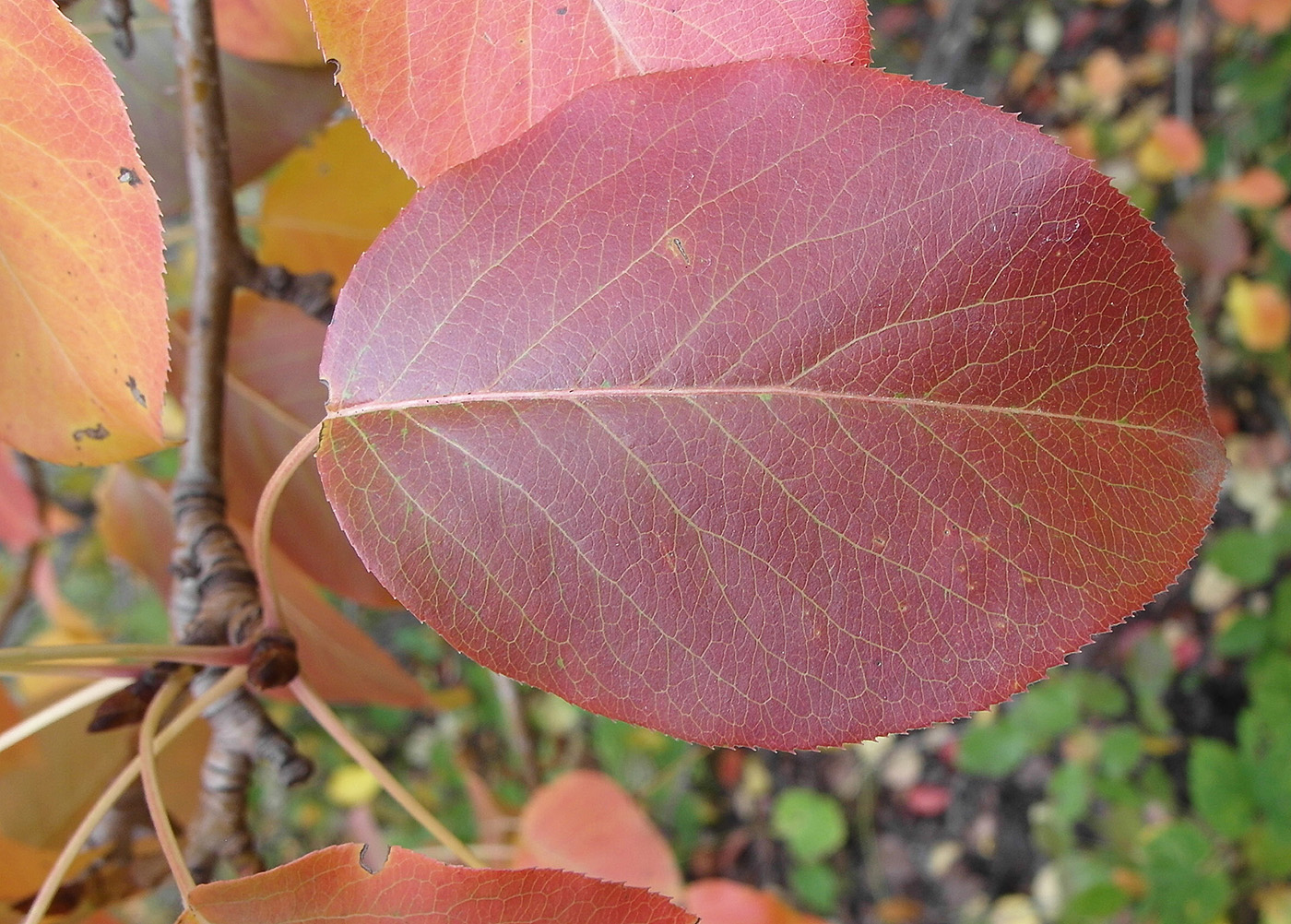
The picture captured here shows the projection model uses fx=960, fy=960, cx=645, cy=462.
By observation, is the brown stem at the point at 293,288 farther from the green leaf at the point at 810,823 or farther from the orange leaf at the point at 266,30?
the green leaf at the point at 810,823

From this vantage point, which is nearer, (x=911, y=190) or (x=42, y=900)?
(x=911, y=190)

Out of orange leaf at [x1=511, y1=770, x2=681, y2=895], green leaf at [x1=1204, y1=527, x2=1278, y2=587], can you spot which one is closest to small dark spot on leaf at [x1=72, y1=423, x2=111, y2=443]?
orange leaf at [x1=511, y1=770, x2=681, y2=895]

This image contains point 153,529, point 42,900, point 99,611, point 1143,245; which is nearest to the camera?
point 1143,245

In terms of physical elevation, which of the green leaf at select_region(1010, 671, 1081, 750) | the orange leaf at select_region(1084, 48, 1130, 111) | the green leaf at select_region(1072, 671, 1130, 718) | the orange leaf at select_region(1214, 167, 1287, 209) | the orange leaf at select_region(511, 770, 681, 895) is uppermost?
the orange leaf at select_region(1084, 48, 1130, 111)

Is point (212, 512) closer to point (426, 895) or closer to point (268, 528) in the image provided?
point (268, 528)

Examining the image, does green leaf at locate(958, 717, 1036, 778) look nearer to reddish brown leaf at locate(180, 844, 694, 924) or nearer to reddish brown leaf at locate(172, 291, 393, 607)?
reddish brown leaf at locate(172, 291, 393, 607)

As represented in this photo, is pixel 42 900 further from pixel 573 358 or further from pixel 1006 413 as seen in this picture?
pixel 1006 413

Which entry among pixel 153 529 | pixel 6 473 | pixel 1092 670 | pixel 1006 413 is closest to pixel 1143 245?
pixel 1006 413
